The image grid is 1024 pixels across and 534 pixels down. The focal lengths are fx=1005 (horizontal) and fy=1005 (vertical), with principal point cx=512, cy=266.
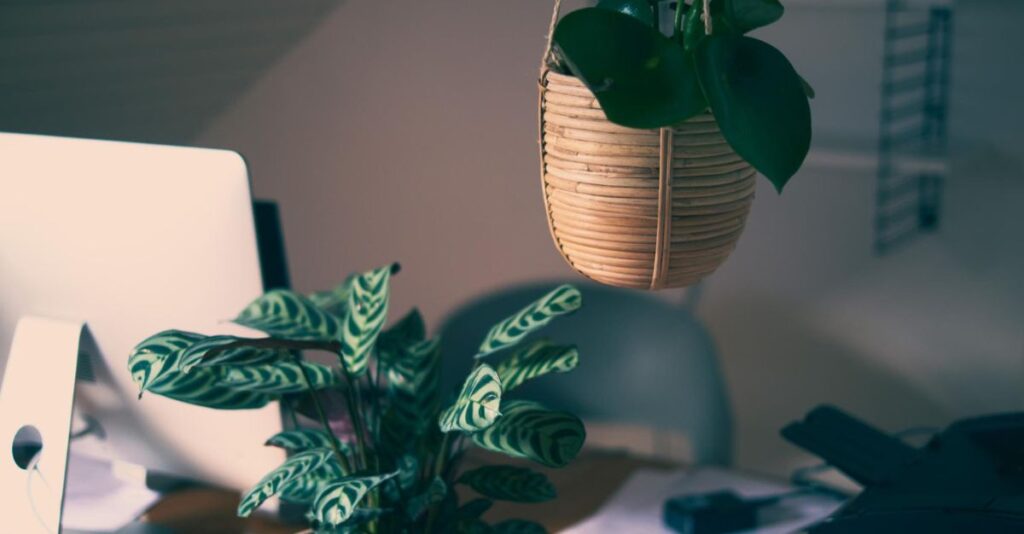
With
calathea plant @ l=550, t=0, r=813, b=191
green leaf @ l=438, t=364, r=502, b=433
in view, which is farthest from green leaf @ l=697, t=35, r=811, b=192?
green leaf @ l=438, t=364, r=502, b=433

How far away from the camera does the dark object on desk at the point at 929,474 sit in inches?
41.7

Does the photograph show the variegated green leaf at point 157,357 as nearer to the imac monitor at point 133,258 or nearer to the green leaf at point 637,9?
the imac monitor at point 133,258

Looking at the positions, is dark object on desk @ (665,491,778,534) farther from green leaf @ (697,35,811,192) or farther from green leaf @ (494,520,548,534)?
green leaf @ (697,35,811,192)

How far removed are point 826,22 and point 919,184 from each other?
0.27 metres

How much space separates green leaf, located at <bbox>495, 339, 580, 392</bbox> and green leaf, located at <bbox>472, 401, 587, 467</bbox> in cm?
5

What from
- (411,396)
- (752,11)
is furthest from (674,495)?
(752,11)

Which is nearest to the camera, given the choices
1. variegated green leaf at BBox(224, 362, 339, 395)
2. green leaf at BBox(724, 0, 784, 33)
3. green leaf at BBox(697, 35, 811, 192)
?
green leaf at BBox(697, 35, 811, 192)

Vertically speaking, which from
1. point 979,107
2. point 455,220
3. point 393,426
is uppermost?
point 979,107

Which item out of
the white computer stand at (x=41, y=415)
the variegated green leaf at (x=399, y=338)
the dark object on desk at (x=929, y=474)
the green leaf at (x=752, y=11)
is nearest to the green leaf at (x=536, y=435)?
the variegated green leaf at (x=399, y=338)

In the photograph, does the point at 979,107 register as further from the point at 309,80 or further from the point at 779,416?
the point at 309,80

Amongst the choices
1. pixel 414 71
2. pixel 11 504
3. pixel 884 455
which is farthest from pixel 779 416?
pixel 11 504

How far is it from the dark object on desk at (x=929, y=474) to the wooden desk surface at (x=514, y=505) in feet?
1.25

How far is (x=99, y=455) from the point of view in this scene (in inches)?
58.6

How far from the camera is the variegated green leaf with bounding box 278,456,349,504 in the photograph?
1151mm
